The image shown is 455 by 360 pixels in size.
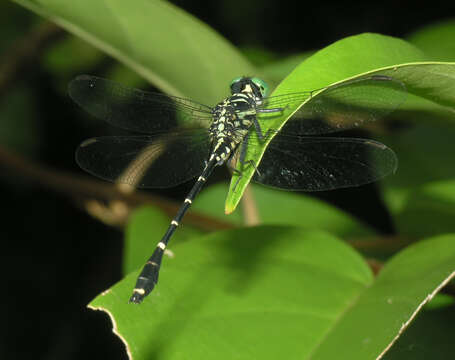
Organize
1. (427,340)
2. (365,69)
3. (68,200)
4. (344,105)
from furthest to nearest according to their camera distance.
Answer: (68,200), (344,105), (427,340), (365,69)

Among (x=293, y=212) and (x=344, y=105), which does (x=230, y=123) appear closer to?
(x=344, y=105)

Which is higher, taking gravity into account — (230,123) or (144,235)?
(230,123)

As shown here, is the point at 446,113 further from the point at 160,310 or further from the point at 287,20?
the point at 287,20

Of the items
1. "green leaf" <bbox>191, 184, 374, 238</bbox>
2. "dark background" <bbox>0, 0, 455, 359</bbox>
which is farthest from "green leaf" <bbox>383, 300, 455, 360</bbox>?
"dark background" <bbox>0, 0, 455, 359</bbox>

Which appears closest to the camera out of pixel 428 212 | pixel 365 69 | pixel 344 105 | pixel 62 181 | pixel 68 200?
pixel 365 69

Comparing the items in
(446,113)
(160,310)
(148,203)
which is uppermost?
(446,113)

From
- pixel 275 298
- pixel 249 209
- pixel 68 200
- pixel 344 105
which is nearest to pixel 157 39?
pixel 344 105

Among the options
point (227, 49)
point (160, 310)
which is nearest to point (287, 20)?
point (227, 49)
